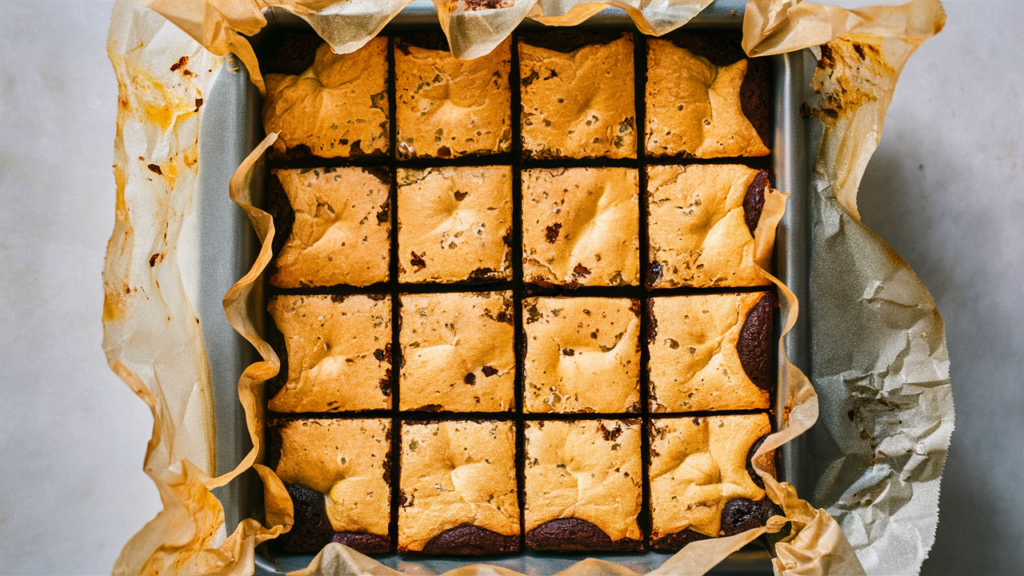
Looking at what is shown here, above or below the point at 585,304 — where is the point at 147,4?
above

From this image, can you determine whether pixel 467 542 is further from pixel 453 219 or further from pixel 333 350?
pixel 453 219

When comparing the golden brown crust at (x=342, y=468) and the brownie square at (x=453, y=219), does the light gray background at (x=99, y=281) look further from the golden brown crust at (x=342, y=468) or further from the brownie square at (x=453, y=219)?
the brownie square at (x=453, y=219)

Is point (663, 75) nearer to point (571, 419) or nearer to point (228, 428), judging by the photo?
point (571, 419)

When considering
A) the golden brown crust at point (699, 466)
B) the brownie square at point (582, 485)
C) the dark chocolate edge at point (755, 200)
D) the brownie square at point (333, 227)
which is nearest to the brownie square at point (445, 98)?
the brownie square at point (333, 227)

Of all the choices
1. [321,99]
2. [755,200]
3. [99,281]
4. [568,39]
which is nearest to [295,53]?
[321,99]

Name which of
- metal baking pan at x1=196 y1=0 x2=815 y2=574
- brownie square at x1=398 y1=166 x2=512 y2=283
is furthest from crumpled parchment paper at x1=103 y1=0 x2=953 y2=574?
brownie square at x1=398 y1=166 x2=512 y2=283

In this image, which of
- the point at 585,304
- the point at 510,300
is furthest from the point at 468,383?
the point at 585,304
